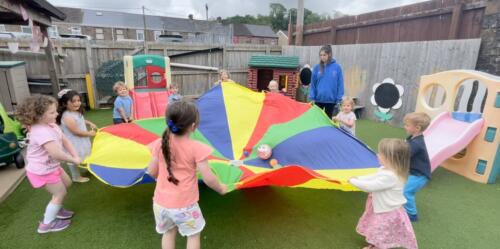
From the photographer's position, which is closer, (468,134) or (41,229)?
(41,229)

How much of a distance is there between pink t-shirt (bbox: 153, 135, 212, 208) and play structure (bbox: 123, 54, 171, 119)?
3.78 metres

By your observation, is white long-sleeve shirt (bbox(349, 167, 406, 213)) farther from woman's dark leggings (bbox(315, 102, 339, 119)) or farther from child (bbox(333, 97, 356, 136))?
woman's dark leggings (bbox(315, 102, 339, 119))

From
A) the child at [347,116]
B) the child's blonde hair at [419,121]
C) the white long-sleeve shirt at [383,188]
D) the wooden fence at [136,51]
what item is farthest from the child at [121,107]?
the wooden fence at [136,51]

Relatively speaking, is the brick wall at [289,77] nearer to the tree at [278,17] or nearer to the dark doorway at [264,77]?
the dark doorway at [264,77]

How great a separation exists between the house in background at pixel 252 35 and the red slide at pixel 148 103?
105ft

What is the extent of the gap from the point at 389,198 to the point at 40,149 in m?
2.57

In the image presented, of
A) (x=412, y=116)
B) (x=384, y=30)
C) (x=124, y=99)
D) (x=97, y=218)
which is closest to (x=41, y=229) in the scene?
(x=97, y=218)

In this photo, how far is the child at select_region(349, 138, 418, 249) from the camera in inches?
75.5

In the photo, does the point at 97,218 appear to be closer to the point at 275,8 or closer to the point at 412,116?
the point at 412,116

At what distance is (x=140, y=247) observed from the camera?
213cm

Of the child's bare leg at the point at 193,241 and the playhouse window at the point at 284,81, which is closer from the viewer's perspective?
the child's bare leg at the point at 193,241

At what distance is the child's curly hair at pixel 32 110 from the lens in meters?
2.00

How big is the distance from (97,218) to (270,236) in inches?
60.1

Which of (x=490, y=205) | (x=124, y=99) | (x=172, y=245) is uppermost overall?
(x=124, y=99)
